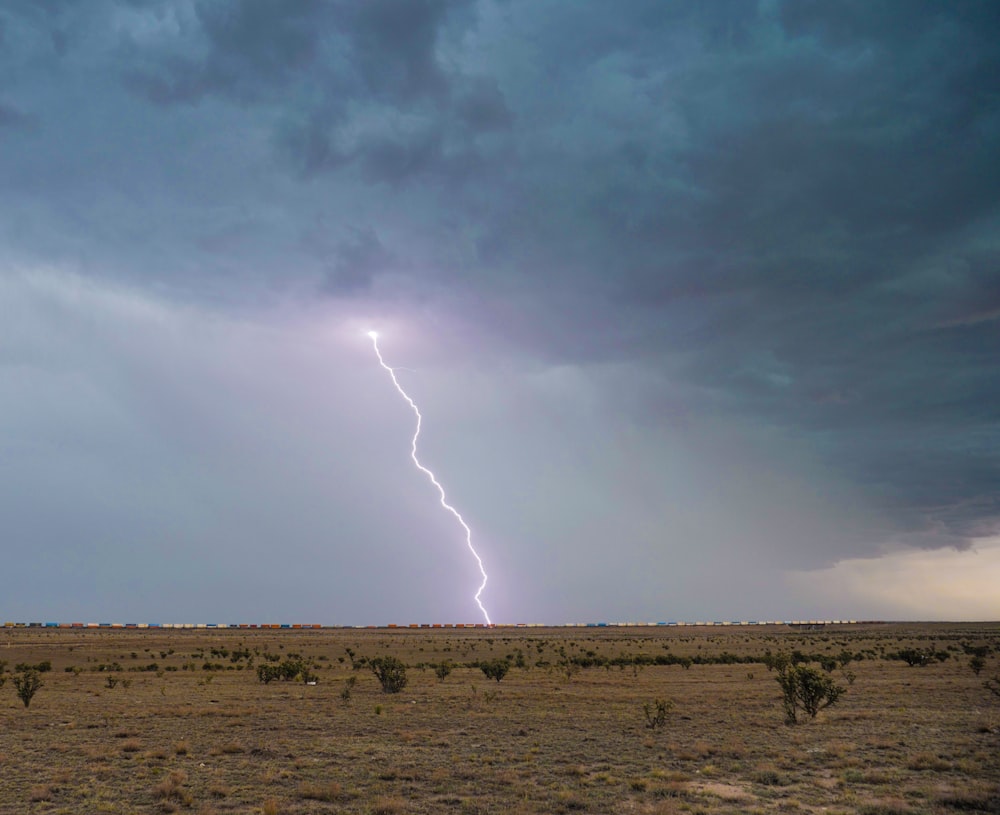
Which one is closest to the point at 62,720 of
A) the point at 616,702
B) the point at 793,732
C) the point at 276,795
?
the point at 276,795

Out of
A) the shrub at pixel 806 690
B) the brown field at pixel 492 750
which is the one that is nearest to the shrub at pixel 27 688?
the brown field at pixel 492 750

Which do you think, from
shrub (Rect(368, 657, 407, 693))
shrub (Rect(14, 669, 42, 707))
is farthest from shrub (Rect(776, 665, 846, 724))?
shrub (Rect(14, 669, 42, 707))

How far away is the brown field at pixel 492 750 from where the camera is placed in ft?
49.7

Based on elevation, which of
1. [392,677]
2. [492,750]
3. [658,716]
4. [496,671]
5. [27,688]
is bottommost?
[492,750]

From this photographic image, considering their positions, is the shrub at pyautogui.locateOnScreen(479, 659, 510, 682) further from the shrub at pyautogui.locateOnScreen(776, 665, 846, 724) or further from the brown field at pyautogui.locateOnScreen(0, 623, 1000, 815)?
the shrub at pyautogui.locateOnScreen(776, 665, 846, 724)

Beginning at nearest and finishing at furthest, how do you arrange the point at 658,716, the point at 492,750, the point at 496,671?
the point at 492,750 < the point at 658,716 < the point at 496,671

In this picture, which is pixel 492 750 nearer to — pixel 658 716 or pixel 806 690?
pixel 658 716

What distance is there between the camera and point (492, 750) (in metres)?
21.0

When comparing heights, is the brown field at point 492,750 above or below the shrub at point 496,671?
below

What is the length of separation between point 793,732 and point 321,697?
74.8ft

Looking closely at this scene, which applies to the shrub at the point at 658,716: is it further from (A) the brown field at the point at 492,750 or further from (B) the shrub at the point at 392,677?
(B) the shrub at the point at 392,677

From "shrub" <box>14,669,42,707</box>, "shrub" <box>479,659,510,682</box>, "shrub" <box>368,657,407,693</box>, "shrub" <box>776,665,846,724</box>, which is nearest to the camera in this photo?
"shrub" <box>776,665,846,724</box>

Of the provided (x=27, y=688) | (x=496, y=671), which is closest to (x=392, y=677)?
(x=496, y=671)

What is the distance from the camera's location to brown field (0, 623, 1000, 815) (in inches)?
596
